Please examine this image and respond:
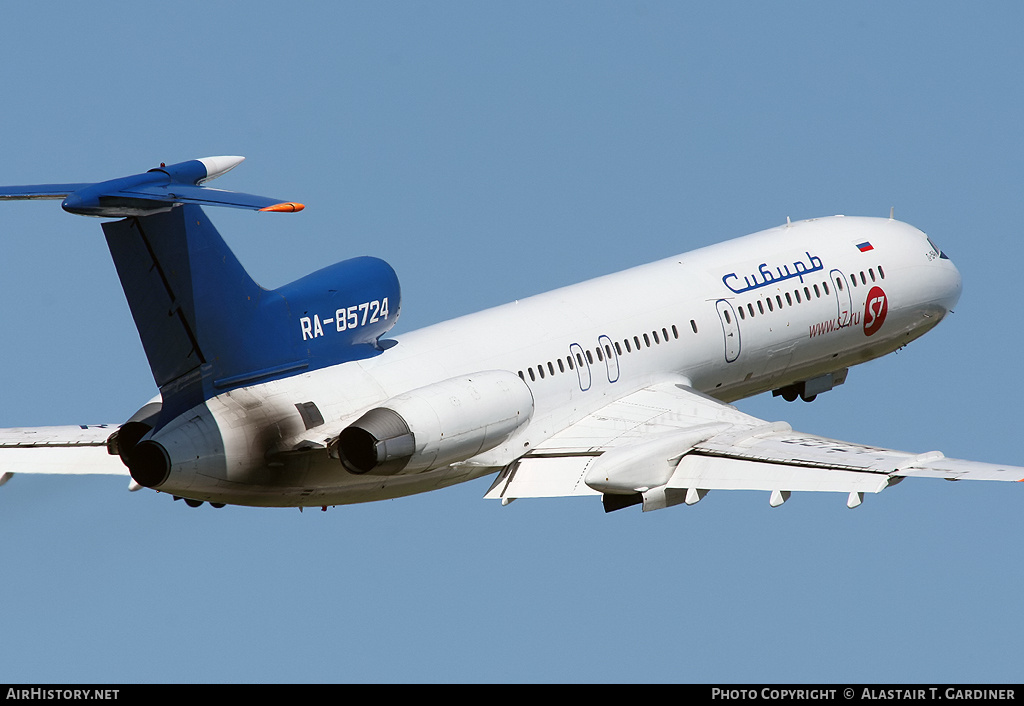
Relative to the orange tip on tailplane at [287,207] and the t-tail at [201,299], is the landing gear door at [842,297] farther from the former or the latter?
the orange tip on tailplane at [287,207]

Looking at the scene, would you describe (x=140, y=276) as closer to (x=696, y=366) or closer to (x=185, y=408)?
(x=185, y=408)

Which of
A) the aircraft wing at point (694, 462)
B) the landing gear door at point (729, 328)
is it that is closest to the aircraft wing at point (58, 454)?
the aircraft wing at point (694, 462)

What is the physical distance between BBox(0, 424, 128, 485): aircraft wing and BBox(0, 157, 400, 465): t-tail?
259 centimetres

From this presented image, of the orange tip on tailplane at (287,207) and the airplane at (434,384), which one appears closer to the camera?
the orange tip on tailplane at (287,207)

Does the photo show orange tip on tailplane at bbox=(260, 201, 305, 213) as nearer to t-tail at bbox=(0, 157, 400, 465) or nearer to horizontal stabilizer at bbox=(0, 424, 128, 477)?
t-tail at bbox=(0, 157, 400, 465)

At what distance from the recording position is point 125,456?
28766 millimetres

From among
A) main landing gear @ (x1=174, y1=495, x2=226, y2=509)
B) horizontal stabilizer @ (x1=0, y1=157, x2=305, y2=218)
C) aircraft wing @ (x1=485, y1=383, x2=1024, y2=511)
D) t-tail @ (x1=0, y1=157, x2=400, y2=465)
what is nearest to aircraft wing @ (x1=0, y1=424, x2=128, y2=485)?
main landing gear @ (x1=174, y1=495, x2=226, y2=509)

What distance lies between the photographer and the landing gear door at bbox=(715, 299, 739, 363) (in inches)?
1421

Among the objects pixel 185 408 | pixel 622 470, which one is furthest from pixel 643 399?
pixel 185 408

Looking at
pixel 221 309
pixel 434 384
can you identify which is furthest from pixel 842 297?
pixel 221 309

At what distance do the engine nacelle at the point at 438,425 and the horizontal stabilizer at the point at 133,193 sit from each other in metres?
4.34

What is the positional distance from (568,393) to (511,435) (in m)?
2.09

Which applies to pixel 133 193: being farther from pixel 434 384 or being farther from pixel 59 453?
pixel 59 453

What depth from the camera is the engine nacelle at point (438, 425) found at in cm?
2920
